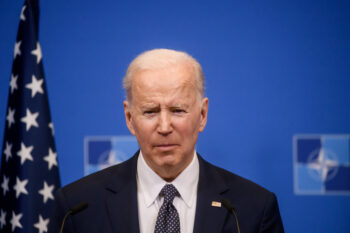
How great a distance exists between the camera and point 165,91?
4.47 feet

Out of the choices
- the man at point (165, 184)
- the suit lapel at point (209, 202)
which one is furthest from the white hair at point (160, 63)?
the suit lapel at point (209, 202)

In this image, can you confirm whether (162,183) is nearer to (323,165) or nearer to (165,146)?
(165,146)

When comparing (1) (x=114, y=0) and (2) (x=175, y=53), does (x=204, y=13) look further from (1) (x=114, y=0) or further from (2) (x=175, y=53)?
(2) (x=175, y=53)

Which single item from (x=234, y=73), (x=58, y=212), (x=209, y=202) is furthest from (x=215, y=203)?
(x=234, y=73)

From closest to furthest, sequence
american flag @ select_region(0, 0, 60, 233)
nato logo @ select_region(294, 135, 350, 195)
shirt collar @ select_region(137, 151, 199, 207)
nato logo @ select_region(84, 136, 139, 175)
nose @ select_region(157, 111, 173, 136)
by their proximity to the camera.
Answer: nose @ select_region(157, 111, 173, 136) < shirt collar @ select_region(137, 151, 199, 207) < american flag @ select_region(0, 0, 60, 233) < nato logo @ select_region(294, 135, 350, 195) < nato logo @ select_region(84, 136, 139, 175)

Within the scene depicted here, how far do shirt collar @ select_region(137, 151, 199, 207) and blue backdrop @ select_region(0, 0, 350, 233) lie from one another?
1.24m

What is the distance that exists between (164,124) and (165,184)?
0.88 feet

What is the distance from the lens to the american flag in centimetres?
230

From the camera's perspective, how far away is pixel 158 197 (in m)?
1.48

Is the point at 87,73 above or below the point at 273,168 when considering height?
above

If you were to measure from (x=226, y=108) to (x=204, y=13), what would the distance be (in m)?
0.74

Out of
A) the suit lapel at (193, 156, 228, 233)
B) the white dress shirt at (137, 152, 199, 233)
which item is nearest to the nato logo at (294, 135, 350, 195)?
the suit lapel at (193, 156, 228, 233)

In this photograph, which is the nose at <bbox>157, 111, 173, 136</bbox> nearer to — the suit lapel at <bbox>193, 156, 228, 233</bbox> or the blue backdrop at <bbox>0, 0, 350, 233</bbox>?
the suit lapel at <bbox>193, 156, 228, 233</bbox>

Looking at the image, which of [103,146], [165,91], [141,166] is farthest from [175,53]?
[103,146]
